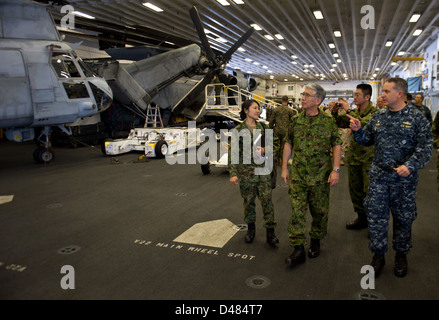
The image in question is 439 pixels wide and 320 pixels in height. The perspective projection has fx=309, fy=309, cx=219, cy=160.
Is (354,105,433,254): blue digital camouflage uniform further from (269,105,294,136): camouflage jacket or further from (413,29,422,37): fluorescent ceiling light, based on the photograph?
(413,29,422,37): fluorescent ceiling light

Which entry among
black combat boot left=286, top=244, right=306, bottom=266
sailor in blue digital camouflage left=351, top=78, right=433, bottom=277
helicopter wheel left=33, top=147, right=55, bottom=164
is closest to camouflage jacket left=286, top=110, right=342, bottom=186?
sailor in blue digital camouflage left=351, top=78, right=433, bottom=277

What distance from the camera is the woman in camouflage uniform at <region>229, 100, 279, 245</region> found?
11.4ft

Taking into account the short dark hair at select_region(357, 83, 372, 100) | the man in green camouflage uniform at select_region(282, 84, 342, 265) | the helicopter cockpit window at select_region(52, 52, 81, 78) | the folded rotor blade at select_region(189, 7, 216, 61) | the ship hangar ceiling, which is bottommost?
the man in green camouflage uniform at select_region(282, 84, 342, 265)

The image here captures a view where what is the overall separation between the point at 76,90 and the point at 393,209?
8.10 meters

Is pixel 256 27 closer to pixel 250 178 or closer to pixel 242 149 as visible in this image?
pixel 242 149

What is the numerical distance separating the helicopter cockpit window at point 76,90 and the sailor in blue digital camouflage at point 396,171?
7.56 m

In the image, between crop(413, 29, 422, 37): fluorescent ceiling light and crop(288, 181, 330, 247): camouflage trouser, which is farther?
crop(413, 29, 422, 37): fluorescent ceiling light

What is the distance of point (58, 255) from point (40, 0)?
788 cm

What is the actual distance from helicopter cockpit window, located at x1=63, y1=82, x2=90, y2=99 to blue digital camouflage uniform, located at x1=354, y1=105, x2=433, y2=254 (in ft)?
25.4

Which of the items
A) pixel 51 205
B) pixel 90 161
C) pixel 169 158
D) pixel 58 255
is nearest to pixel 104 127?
pixel 90 161

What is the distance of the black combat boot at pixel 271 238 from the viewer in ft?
11.5

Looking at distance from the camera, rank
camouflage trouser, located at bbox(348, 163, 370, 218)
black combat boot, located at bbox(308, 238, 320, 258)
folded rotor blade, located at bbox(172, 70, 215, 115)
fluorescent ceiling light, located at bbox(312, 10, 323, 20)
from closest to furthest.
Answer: black combat boot, located at bbox(308, 238, 320, 258) → camouflage trouser, located at bbox(348, 163, 370, 218) → fluorescent ceiling light, located at bbox(312, 10, 323, 20) → folded rotor blade, located at bbox(172, 70, 215, 115)
